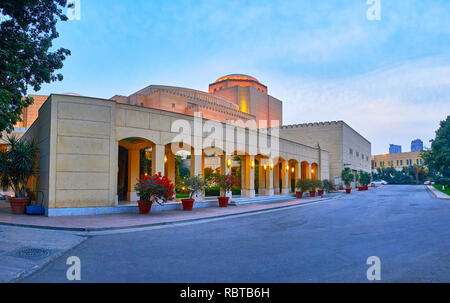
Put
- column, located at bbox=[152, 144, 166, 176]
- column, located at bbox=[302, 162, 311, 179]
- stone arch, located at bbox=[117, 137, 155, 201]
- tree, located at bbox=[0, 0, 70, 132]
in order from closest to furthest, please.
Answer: tree, located at bbox=[0, 0, 70, 132], column, located at bbox=[152, 144, 166, 176], stone arch, located at bbox=[117, 137, 155, 201], column, located at bbox=[302, 162, 311, 179]

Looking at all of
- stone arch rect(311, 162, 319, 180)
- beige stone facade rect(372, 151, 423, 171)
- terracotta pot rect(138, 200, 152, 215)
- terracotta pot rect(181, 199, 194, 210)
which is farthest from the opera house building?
beige stone facade rect(372, 151, 423, 171)

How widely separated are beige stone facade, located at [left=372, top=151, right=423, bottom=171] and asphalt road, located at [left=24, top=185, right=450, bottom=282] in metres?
124

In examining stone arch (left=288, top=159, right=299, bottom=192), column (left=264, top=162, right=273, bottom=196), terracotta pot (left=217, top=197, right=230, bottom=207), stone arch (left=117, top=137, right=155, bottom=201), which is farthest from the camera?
stone arch (left=288, top=159, right=299, bottom=192)

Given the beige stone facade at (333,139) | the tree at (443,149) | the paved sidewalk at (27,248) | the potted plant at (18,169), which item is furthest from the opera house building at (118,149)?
the tree at (443,149)

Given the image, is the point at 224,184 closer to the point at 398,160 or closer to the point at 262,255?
the point at 262,255

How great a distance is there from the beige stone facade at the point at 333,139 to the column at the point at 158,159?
36.7 meters

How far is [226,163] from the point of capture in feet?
78.0

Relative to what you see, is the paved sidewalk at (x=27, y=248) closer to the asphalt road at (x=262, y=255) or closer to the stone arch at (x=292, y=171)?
the asphalt road at (x=262, y=255)

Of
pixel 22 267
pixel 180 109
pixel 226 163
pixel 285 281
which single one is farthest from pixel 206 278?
pixel 180 109

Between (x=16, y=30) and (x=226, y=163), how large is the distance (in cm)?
1489

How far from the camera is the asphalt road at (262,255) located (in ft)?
18.3

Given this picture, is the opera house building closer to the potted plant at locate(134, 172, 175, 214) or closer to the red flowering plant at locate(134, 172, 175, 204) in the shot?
the potted plant at locate(134, 172, 175, 214)

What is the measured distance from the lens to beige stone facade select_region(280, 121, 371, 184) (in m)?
52.3
